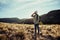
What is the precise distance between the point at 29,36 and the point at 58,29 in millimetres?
3559

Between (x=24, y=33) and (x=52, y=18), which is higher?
(x=52, y=18)

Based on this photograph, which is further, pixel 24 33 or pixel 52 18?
pixel 52 18

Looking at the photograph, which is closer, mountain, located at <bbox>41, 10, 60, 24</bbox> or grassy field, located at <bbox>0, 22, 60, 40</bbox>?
grassy field, located at <bbox>0, 22, 60, 40</bbox>

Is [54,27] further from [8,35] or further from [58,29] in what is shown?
[8,35]

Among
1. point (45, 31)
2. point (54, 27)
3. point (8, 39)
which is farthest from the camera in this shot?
point (54, 27)

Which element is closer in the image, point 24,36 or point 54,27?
point 24,36

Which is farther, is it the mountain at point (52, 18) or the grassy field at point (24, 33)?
the mountain at point (52, 18)

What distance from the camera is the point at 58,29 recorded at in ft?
67.4

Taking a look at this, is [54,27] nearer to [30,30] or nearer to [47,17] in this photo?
[30,30]

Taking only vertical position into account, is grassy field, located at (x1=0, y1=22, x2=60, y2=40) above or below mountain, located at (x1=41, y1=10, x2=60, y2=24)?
below

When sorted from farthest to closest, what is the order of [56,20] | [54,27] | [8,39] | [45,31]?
[56,20]
[54,27]
[45,31]
[8,39]

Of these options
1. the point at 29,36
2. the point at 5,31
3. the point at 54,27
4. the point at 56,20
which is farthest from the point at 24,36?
the point at 56,20

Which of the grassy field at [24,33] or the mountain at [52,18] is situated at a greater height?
the mountain at [52,18]

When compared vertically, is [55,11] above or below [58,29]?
above
